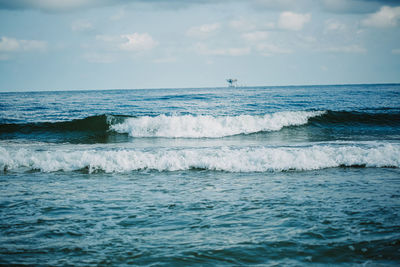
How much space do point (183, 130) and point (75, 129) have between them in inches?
269

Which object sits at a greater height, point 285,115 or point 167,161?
point 285,115

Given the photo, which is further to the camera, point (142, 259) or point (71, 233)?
point (71, 233)

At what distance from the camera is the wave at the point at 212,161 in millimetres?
8383

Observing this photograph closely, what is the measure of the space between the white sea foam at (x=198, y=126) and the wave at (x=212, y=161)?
7.48m

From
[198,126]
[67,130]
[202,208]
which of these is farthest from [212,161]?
[67,130]

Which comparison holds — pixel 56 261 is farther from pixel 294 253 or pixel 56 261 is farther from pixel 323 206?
pixel 323 206

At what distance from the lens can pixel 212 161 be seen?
864 cm

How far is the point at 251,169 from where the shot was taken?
26.8ft

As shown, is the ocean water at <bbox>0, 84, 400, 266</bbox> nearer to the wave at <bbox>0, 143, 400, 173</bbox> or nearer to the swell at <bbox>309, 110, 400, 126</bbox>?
the wave at <bbox>0, 143, 400, 173</bbox>

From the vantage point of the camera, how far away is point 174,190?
638 cm

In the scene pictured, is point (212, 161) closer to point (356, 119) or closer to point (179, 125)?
point (179, 125)

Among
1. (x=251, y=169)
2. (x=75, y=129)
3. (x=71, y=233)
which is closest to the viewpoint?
(x=71, y=233)

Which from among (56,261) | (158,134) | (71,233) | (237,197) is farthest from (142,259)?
(158,134)

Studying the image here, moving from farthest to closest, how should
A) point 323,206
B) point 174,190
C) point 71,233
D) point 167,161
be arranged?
1. point 167,161
2. point 174,190
3. point 323,206
4. point 71,233
